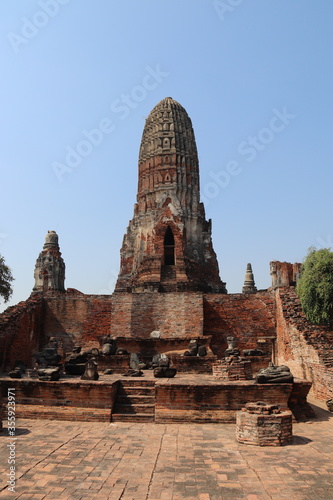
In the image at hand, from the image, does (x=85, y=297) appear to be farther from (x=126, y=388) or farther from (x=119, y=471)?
(x=119, y=471)

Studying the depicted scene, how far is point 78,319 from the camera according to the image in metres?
16.5

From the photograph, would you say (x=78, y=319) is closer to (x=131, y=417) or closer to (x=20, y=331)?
(x=20, y=331)

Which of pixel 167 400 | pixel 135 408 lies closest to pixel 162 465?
pixel 167 400

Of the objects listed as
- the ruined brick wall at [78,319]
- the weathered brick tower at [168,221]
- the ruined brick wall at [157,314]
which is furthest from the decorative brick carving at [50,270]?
the ruined brick wall at [157,314]

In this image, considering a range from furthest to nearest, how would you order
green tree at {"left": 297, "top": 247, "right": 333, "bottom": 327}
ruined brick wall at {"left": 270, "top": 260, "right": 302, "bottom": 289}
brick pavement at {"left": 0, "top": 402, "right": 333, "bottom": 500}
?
ruined brick wall at {"left": 270, "top": 260, "right": 302, "bottom": 289}, green tree at {"left": 297, "top": 247, "right": 333, "bottom": 327}, brick pavement at {"left": 0, "top": 402, "right": 333, "bottom": 500}

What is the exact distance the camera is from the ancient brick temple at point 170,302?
12.9 m

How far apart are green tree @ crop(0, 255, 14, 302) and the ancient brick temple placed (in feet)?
4.06

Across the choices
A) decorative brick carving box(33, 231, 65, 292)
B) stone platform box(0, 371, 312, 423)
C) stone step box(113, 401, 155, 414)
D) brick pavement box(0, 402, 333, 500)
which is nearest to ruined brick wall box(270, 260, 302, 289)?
decorative brick carving box(33, 231, 65, 292)

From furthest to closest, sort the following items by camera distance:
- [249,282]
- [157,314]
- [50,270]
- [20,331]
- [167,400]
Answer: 1. [249,282]
2. [50,270]
3. [157,314]
4. [20,331]
5. [167,400]

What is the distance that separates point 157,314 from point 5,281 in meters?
6.38

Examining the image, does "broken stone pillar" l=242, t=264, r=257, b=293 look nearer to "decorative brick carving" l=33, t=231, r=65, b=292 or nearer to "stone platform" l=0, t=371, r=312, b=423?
"decorative brick carving" l=33, t=231, r=65, b=292

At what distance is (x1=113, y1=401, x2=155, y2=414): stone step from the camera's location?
7.47 m

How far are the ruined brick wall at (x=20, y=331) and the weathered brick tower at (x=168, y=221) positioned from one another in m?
4.28

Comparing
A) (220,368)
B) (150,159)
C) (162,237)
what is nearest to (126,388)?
(220,368)
